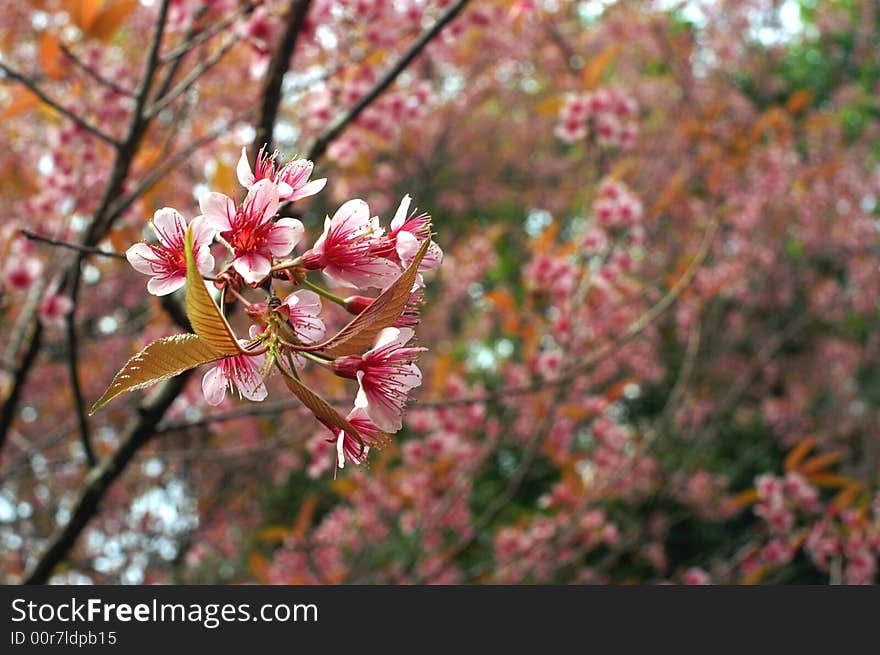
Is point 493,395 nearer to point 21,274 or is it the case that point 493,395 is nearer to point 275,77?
point 275,77

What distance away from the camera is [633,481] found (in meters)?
3.76

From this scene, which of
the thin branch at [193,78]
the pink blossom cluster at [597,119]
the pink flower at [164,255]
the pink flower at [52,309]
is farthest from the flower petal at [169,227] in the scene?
the pink blossom cluster at [597,119]

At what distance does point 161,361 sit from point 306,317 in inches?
5.2

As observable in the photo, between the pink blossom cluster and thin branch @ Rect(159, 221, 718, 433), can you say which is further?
the pink blossom cluster

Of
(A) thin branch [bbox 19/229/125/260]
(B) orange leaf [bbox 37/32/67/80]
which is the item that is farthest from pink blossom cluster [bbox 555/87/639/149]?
(A) thin branch [bbox 19/229/125/260]

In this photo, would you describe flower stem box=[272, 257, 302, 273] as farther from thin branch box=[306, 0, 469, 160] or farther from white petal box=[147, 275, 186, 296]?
thin branch box=[306, 0, 469, 160]

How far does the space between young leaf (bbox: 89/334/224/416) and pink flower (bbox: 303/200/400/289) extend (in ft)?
0.46

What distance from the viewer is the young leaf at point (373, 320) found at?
1.74 ft

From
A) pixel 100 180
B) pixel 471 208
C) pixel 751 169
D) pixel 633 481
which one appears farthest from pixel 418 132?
pixel 100 180

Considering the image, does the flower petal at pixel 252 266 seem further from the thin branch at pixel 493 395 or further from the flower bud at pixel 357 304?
the thin branch at pixel 493 395

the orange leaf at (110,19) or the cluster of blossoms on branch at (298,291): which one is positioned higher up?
the orange leaf at (110,19)

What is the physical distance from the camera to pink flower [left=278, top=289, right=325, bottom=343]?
0.62 m
